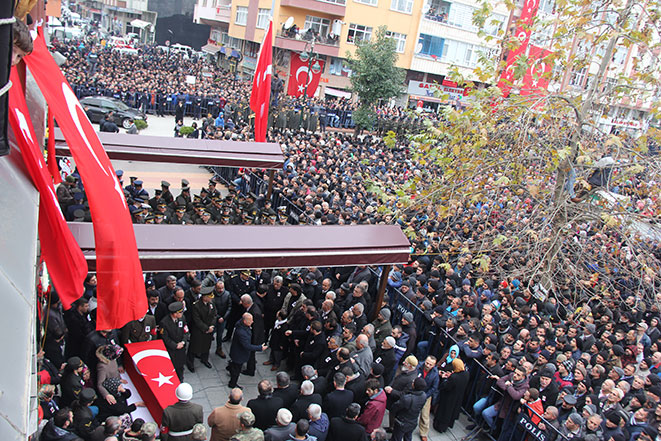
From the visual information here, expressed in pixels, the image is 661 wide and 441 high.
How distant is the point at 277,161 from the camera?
43.0 feet

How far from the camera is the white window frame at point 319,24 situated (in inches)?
1501

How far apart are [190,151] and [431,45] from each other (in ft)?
107

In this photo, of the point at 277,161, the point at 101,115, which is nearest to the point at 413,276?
the point at 277,161

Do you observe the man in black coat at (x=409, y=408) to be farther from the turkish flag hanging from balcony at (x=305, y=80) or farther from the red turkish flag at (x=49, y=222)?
the turkish flag hanging from balcony at (x=305, y=80)

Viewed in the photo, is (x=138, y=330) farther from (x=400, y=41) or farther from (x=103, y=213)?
(x=400, y=41)

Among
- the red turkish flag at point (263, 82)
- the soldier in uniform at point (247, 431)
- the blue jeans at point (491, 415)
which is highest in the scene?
the red turkish flag at point (263, 82)

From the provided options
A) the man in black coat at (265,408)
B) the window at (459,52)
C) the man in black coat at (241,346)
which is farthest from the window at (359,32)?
the man in black coat at (265,408)

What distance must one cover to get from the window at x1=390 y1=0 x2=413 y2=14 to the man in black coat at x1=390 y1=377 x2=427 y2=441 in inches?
1445

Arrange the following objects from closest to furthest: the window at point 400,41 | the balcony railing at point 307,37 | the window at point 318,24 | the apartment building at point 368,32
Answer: the balcony railing at point 307,37 < the apartment building at point 368,32 < the window at point 318,24 < the window at point 400,41

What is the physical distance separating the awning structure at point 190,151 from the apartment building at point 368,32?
81.2ft

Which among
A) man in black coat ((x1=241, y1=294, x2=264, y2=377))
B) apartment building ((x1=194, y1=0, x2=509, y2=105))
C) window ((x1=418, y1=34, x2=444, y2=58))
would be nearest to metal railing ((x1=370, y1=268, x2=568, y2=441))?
man in black coat ((x1=241, y1=294, x2=264, y2=377))

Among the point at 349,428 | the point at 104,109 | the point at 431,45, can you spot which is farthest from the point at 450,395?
the point at 431,45

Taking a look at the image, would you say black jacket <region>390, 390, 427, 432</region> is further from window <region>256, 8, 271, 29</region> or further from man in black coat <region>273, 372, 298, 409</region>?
window <region>256, 8, 271, 29</region>

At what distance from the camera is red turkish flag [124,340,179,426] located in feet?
21.0
